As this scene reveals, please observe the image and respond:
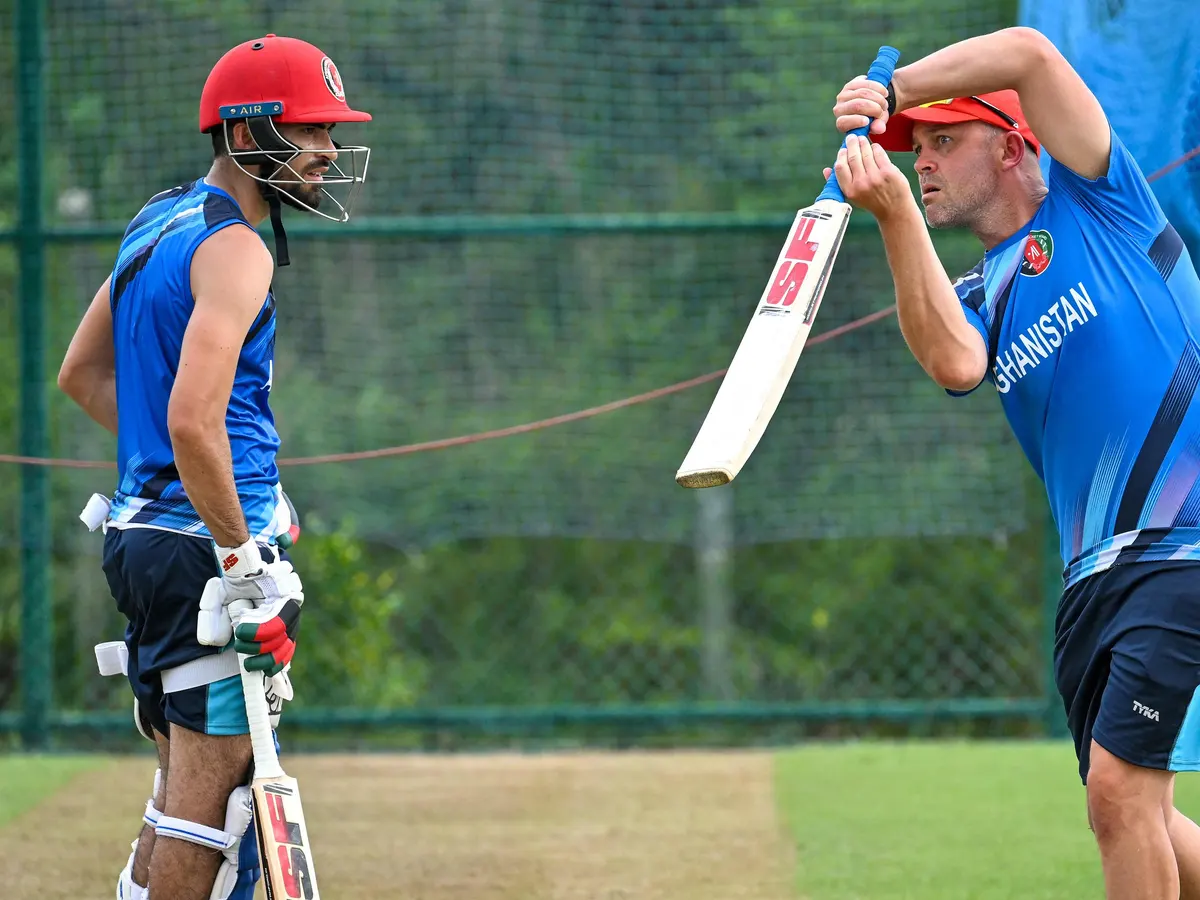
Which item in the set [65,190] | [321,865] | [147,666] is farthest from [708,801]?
[65,190]

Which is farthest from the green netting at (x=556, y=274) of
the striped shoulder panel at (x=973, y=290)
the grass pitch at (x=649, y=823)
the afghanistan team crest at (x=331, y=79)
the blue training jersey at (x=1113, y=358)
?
the blue training jersey at (x=1113, y=358)

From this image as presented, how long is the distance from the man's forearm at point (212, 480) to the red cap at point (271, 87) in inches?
27.9

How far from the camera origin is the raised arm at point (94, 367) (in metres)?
3.68

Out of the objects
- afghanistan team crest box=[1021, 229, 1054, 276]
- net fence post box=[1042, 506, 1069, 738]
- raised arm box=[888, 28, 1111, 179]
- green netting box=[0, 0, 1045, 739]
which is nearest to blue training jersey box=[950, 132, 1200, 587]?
afghanistan team crest box=[1021, 229, 1054, 276]

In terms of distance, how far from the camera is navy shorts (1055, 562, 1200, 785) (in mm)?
2926

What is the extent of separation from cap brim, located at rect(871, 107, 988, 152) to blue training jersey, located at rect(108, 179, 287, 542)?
52.4 inches

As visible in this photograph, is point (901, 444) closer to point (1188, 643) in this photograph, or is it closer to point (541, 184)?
point (541, 184)

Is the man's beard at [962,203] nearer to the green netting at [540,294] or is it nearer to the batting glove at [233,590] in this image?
the batting glove at [233,590]

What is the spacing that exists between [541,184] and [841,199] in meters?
5.22

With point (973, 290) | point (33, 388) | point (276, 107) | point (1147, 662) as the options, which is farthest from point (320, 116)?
point (33, 388)

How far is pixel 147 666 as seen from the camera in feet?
10.9

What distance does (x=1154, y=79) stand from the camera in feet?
15.2

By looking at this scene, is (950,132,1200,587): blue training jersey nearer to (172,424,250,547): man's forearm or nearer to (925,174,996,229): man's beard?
(925,174,996,229): man's beard

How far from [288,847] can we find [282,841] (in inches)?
0.8
